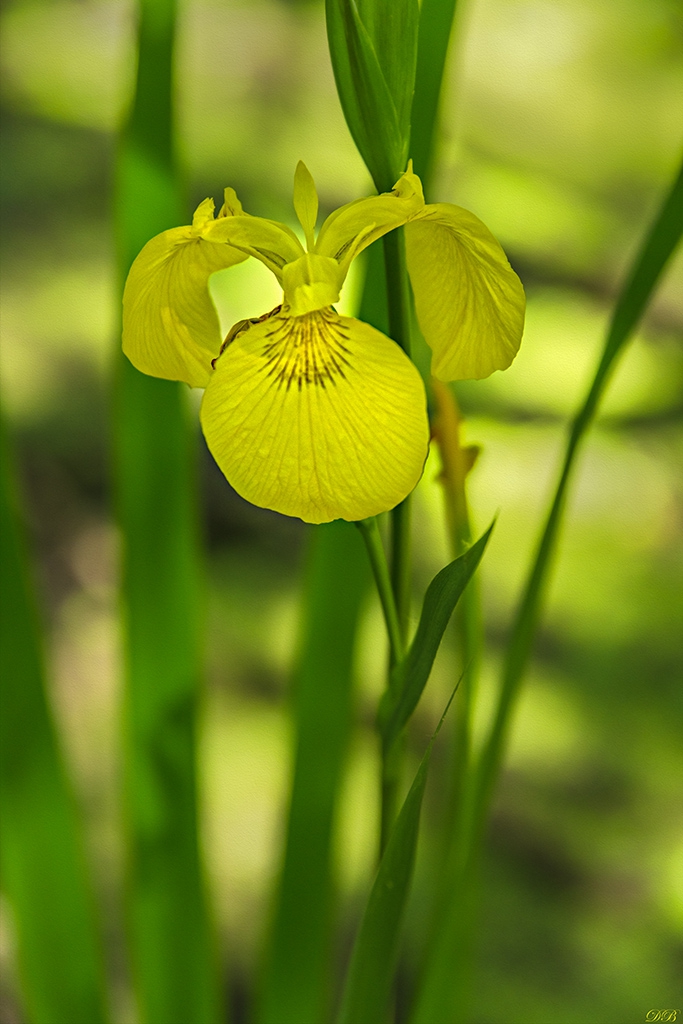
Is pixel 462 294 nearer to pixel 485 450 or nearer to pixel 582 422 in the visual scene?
pixel 582 422

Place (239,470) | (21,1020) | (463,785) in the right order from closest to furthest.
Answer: (239,470)
(463,785)
(21,1020)

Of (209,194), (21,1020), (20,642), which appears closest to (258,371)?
(20,642)

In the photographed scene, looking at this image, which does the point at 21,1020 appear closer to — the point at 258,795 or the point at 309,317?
the point at 258,795

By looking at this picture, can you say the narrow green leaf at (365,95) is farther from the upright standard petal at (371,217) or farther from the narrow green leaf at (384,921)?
the narrow green leaf at (384,921)

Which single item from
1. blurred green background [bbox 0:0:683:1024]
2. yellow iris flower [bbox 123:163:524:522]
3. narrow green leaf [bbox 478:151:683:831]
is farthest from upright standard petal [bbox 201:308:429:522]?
blurred green background [bbox 0:0:683:1024]

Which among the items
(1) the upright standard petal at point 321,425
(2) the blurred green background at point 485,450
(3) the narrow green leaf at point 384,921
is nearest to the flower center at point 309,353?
(1) the upright standard petal at point 321,425

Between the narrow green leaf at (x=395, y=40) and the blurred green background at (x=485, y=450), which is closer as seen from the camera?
the narrow green leaf at (x=395, y=40)
